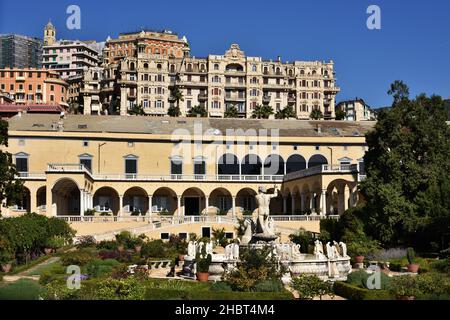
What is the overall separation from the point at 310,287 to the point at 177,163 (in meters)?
45.1

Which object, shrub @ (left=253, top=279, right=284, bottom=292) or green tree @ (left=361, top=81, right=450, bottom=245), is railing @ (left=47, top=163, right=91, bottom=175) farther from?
shrub @ (left=253, top=279, right=284, bottom=292)

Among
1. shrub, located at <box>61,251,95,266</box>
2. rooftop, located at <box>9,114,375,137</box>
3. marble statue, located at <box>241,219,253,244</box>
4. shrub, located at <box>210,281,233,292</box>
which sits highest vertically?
rooftop, located at <box>9,114,375,137</box>

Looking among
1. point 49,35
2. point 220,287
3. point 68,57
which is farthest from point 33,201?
point 49,35

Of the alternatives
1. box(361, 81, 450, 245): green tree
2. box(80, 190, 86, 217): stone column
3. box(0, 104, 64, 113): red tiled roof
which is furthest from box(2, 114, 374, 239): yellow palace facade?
box(0, 104, 64, 113): red tiled roof

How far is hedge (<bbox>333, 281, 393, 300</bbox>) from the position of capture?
26.0 metres

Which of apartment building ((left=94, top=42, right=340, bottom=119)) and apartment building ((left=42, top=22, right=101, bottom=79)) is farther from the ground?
apartment building ((left=42, top=22, right=101, bottom=79))

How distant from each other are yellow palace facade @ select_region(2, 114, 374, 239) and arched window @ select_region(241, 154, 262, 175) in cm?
10

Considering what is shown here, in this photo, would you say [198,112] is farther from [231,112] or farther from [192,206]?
[192,206]

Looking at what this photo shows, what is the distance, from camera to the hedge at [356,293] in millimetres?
26000

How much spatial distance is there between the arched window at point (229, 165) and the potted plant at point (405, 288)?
147 ft

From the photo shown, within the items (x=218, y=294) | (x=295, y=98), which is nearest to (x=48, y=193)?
(x=218, y=294)

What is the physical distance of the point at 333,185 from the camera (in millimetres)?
64000

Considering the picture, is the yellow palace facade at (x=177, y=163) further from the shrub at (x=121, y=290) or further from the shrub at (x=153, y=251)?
the shrub at (x=121, y=290)
